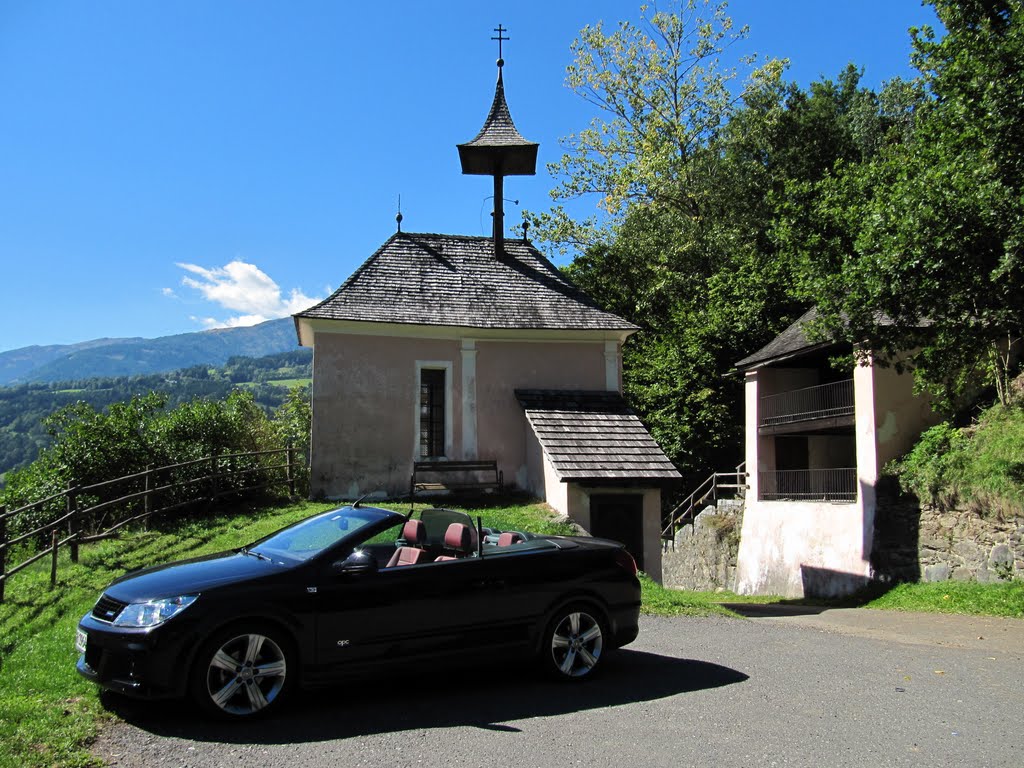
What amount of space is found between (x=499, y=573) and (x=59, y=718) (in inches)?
132

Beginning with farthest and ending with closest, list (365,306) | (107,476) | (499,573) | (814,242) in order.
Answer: (365,306) → (107,476) → (814,242) → (499,573)

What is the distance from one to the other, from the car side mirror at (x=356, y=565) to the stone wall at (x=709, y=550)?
21120mm

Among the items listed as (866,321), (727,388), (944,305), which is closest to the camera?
(944,305)

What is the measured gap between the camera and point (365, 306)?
821 inches

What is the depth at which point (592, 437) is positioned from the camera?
770 inches

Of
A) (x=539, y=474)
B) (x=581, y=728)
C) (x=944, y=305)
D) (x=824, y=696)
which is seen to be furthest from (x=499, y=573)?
(x=539, y=474)

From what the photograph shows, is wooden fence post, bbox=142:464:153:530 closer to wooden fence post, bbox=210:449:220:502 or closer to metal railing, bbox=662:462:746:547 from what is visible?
wooden fence post, bbox=210:449:220:502

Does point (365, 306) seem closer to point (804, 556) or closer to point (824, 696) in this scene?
point (804, 556)

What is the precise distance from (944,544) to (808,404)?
25.4 ft

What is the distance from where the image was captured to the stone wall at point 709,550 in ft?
84.8

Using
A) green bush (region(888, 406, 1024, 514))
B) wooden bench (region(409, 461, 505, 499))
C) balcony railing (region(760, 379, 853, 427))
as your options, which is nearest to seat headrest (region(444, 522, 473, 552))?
green bush (region(888, 406, 1024, 514))

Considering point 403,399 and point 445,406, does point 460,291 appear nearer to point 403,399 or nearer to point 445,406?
point 445,406

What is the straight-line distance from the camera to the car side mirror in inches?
243

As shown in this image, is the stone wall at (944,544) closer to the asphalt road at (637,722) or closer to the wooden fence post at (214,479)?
the asphalt road at (637,722)
